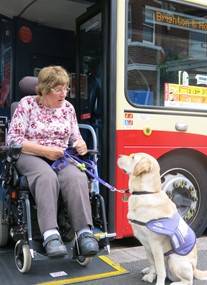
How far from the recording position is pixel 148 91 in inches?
158

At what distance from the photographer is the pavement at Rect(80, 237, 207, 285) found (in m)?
3.12

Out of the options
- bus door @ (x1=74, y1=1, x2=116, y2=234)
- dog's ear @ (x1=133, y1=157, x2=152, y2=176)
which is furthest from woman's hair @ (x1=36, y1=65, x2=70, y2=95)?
dog's ear @ (x1=133, y1=157, x2=152, y2=176)

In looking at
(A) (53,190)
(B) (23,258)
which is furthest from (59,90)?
(B) (23,258)

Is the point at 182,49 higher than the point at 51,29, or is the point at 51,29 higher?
the point at 51,29

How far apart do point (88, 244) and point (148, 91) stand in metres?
1.70

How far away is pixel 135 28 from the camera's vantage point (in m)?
3.91

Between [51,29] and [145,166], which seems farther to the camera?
[51,29]

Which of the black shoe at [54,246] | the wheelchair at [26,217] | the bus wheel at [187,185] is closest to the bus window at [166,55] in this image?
the bus wheel at [187,185]

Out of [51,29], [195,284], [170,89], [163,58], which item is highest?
[51,29]

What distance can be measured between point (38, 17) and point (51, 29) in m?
0.29

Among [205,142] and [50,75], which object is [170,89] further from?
[50,75]

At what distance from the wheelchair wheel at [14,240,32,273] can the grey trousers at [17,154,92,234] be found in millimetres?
258

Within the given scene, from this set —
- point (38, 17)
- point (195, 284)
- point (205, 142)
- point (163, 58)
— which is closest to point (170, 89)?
point (163, 58)

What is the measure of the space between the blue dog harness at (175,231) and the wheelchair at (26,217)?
454 mm
